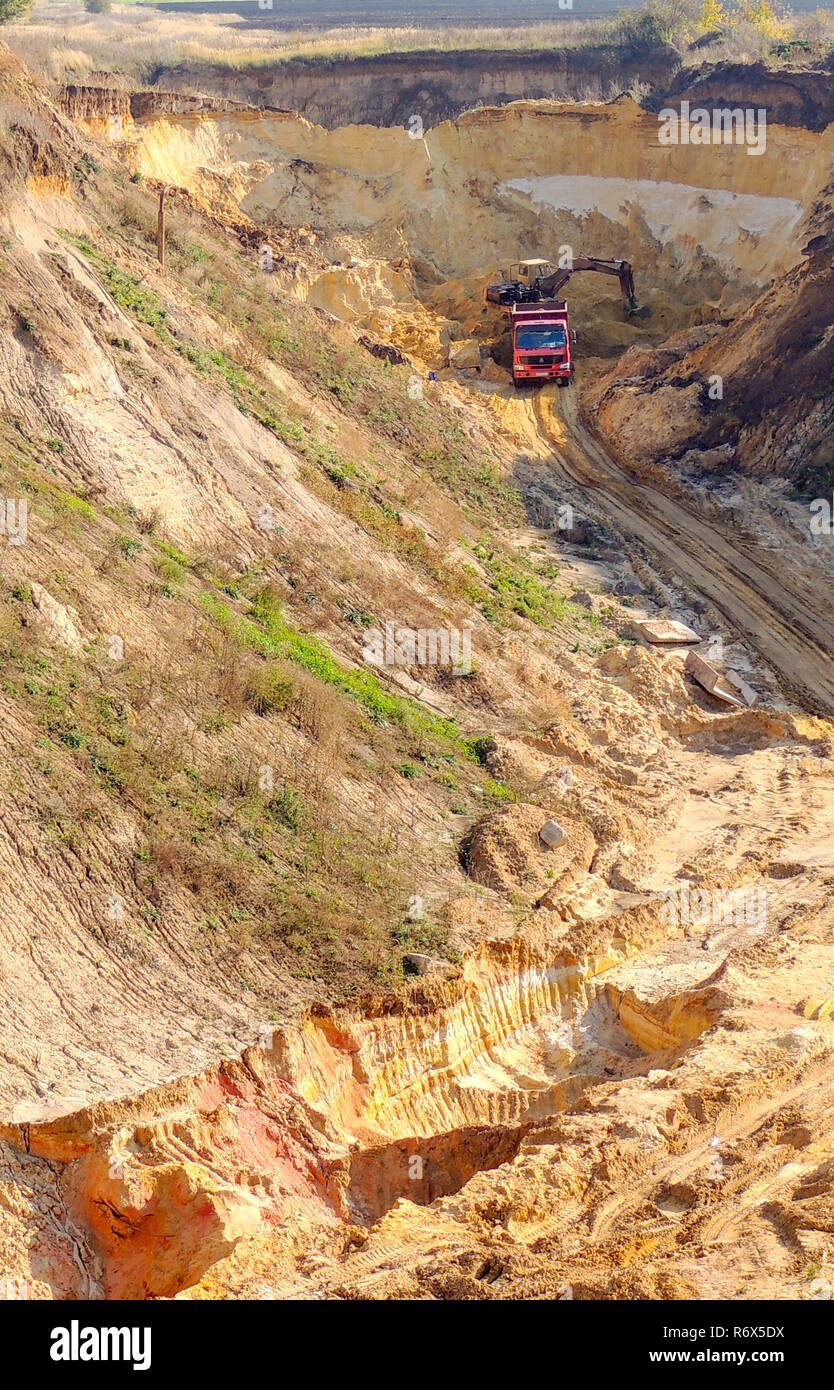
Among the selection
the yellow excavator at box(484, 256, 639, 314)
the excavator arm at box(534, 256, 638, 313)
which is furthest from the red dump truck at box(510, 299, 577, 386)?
the excavator arm at box(534, 256, 638, 313)

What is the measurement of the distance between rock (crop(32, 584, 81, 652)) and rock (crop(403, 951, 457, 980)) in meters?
5.04

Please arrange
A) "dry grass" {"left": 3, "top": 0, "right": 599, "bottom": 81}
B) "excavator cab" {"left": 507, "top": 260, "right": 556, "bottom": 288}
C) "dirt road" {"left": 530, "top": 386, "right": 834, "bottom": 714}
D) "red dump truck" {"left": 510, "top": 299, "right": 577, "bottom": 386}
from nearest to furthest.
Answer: "dirt road" {"left": 530, "top": 386, "right": 834, "bottom": 714}
"red dump truck" {"left": 510, "top": 299, "right": 577, "bottom": 386}
"excavator cab" {"left": 507, "top": 260, "right": 556, "bottom": 288}
"dry grass" {"left": 3, "top": 0, "right": 599, "bottom": 81}

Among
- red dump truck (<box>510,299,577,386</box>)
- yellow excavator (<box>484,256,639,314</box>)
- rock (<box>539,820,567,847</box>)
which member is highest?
yellow excavator (<box>484,256,639,314</box>)

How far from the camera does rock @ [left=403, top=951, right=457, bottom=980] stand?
12.5 m

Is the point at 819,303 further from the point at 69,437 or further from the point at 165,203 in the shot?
the point at 69,437

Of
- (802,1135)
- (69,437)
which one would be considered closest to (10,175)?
(69,437)

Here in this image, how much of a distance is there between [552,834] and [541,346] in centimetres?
1975

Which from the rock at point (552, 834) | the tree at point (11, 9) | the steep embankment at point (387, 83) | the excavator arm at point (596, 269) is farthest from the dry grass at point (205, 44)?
the rock at point (552, 834)

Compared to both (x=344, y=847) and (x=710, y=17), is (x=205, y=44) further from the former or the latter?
(x=344, y=847)

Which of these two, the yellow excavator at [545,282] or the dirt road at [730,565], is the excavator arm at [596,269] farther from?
the dirt road at [730,565]

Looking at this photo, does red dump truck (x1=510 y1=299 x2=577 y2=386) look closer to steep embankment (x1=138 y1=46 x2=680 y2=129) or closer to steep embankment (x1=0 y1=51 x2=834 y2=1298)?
steep embankment (x1=0 y1=51 x2=834 y2=1298)

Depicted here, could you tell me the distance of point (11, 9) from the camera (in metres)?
58.0

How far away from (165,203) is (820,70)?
22.9 meters

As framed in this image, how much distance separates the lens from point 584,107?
40.4 meters
